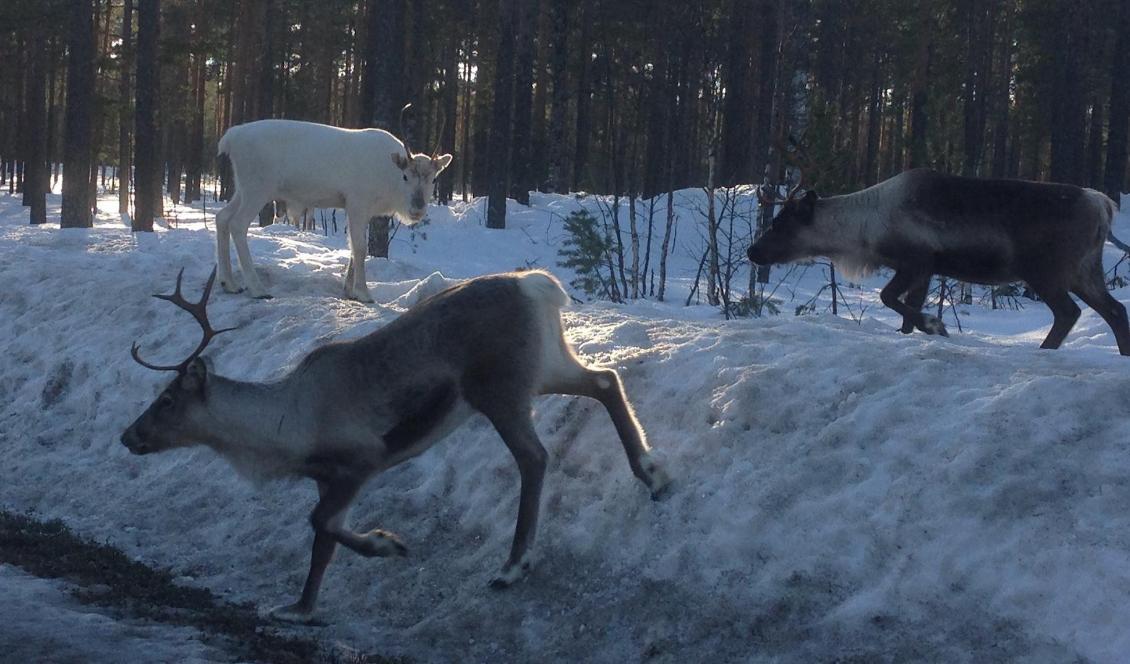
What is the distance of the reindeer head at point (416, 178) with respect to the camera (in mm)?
11875

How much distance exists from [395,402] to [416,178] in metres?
5.82

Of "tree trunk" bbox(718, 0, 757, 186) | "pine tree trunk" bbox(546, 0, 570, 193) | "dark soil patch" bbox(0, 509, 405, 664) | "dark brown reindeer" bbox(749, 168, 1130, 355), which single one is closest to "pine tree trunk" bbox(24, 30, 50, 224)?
"pine tree trunk" bbox(546, 0, 570, 193)

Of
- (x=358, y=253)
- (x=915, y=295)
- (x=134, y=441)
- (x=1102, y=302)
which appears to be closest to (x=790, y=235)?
(x=915, y=295)

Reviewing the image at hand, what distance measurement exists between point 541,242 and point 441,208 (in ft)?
18.9

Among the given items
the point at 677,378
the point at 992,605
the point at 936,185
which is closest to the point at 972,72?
the point at 936,185

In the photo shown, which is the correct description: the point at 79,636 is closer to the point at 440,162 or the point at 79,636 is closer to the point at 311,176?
the point at 311,176

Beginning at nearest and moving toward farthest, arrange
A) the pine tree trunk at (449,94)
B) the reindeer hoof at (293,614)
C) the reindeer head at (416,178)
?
the reindeer hoof at (293,614) < the reindeer head at (416,178) < the pine tree trunk at (449,94)

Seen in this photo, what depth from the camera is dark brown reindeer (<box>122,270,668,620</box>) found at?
6336mm

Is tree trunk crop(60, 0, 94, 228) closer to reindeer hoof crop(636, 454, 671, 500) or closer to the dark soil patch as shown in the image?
the dark soil patch

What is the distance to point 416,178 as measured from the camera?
39.1 ft

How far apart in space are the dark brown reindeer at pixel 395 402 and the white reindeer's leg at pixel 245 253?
4.68 m

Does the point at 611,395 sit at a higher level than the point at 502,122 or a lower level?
lower

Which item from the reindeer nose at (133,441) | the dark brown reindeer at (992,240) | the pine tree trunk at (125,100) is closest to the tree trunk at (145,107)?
the pine tree trunk at (125,100)

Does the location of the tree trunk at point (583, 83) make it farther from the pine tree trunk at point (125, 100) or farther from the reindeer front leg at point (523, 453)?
the reindeer front leg at point (523, 453)
